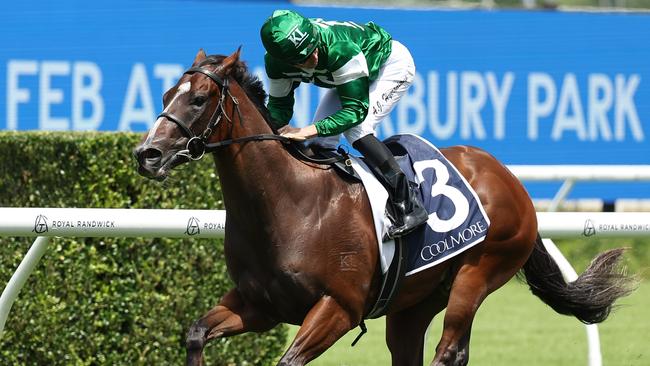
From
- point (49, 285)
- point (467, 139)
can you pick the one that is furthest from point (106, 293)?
point (467, 139)

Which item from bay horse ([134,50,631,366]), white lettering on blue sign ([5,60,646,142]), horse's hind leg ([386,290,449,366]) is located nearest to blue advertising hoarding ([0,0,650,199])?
white lettering on blue sign ([5,60,646,142])

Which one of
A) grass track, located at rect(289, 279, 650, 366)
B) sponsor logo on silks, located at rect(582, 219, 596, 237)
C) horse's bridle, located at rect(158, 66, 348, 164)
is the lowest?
grass track, located at rect(289, 279, 650, 366)

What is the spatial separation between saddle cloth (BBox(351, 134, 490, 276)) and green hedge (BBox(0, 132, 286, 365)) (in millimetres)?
1204

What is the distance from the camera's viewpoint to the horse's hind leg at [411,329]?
15.6ft

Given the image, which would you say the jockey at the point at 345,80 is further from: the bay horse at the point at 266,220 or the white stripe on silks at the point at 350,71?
the bay horse at the point at 266,220

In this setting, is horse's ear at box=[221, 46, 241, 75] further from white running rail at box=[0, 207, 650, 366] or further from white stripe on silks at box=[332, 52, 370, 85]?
white running rail at box=[0, 207, 650, 366]

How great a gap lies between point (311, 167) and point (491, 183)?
0.85 meters

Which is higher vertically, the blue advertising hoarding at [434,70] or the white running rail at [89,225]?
the blue advertising hoarding at [434,70]

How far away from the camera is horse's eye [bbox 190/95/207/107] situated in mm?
3908

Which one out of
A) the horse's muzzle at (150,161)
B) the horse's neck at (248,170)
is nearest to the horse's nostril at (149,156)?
the horse's muzzle at (150,161)

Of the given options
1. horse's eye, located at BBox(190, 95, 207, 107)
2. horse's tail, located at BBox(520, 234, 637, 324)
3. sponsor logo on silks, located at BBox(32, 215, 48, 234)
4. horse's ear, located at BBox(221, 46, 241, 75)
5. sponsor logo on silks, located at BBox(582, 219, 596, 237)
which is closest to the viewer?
horse's eye, located at BBox(190, 95, 207, 107)

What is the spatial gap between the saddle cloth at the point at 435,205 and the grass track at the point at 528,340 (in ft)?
4.93

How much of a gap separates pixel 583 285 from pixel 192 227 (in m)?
1.64

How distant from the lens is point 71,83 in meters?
7.61
